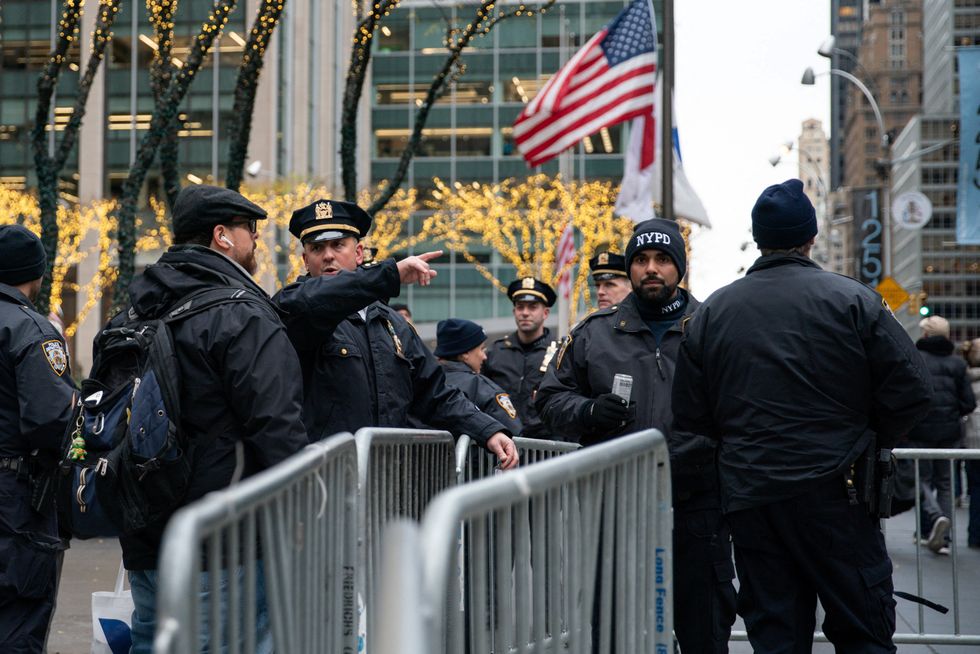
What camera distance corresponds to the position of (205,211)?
4.22 m

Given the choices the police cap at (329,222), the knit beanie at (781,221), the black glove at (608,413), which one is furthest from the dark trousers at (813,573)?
the police cap at (329,222)

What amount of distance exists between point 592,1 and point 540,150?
36922 mm

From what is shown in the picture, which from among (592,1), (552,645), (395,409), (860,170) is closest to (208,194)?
(395,409)

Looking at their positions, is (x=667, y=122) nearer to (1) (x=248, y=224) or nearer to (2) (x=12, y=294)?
(2) (x=12, y=294)

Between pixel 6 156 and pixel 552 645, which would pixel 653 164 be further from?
pixel 6 156

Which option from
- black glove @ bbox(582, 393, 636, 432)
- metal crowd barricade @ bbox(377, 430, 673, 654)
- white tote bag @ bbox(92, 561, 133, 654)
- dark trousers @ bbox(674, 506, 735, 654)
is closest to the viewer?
metal crowd barricade @ bbox(377, 430, 673, 654)

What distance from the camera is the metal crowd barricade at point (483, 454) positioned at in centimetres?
535

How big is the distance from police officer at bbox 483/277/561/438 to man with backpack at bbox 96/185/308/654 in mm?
6331

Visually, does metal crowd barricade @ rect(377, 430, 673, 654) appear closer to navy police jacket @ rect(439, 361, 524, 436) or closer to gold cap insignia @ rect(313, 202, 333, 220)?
gold cap insignia @ rect(313, 202, 333, 220)

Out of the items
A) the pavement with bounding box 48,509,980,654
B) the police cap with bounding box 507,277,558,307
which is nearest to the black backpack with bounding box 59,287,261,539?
the pavement with bounding box 48,509,980,654

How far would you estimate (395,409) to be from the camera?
5.07 m

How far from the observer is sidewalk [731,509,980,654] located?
710cm

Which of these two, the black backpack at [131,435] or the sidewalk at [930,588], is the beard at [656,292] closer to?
the black backpack at [131,435]

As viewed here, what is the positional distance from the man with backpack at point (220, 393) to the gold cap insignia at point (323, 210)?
1.29 metres
